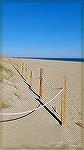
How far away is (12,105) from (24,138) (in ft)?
9.58

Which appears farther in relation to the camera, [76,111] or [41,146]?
[76,111]

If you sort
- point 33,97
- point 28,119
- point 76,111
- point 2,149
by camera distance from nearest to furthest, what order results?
point 2,149 < point 28,119 < point 76,111 < point 33,97

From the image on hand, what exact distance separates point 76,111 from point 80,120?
141 cm

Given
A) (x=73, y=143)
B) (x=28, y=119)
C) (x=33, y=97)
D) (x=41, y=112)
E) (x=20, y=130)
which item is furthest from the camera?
(x=33, y=97)

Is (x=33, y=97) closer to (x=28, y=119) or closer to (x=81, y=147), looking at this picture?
(x=28, y=119)

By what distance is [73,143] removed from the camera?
20.4 feet

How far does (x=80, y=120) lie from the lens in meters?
8.45

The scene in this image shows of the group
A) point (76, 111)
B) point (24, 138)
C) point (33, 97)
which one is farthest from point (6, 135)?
point (33, 97)

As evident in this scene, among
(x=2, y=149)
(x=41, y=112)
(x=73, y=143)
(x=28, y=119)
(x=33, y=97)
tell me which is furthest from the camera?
(x=33, y=97)

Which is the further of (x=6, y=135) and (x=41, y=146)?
(x=6, y=135)

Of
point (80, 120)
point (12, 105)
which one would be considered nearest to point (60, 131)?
point (80, 120)

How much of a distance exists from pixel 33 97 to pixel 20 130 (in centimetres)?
479

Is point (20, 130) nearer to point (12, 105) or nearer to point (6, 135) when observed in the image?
point (6, 135)

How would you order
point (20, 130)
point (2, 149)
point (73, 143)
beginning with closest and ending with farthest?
point (2, 149)
point (73, 143)
point (20, 130)
